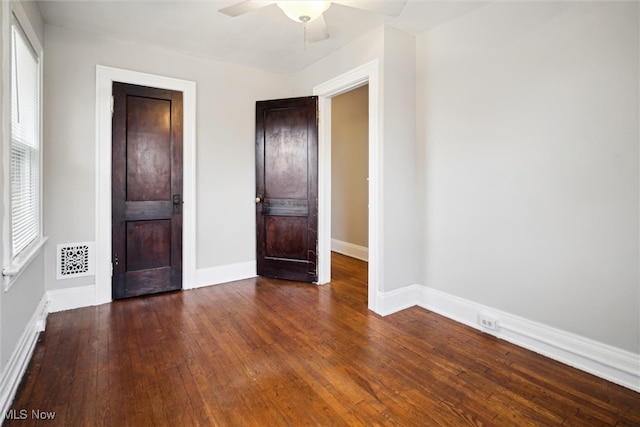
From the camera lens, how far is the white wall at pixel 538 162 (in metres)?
1.92

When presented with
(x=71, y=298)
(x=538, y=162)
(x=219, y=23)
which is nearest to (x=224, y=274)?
(x=71, y=298)

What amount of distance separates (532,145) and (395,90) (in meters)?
1.21

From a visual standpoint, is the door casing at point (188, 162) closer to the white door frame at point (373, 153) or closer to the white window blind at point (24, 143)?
the white door frame at point (373, 153)

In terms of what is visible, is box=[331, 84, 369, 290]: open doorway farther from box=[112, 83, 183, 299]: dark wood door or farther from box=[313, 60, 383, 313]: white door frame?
box=[112, 83, 183, 299]: dark wood door

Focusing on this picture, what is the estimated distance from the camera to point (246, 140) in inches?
156

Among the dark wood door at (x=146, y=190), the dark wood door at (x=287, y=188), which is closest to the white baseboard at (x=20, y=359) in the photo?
the dark wood door at (x=146, y=190)

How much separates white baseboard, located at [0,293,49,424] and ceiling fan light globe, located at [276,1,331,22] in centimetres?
252

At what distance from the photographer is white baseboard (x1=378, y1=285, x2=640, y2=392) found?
1.91m

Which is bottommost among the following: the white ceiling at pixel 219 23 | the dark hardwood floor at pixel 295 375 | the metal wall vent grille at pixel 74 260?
the dark hardwood floor at pixel 295 375

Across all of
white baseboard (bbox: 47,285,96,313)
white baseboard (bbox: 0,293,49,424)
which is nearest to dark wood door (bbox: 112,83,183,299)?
white baseboard (bbox: 47,285,96,313)

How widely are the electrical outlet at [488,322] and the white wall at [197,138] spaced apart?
2.61m

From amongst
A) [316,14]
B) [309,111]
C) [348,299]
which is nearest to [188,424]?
[348,299]

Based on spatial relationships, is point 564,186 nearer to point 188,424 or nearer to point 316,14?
point 316,14

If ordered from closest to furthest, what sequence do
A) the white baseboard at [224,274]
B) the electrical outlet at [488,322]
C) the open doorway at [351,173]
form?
the electrical outlet at [488,322] < the white baseboard at [224,274] < the open doorway at [351,173]
